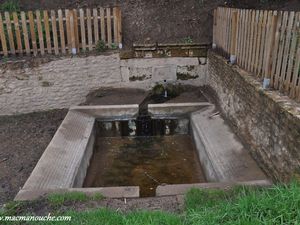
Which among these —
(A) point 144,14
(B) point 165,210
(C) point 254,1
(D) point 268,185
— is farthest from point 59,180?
(C) point 254,1

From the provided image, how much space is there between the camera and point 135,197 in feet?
13.9

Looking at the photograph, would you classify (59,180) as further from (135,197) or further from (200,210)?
(200,210)

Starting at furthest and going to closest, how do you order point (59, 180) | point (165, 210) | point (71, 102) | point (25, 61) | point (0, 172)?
point (71, 102), point (25, 61), point (0, 172), point (59, 180), point (165, 210)

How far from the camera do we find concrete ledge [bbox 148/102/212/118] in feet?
25.9

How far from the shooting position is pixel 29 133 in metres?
7.21

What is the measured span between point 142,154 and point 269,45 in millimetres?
3548

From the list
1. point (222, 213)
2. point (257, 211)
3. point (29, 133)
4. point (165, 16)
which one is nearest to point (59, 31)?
point (29, 133)

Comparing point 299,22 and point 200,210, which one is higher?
point 299,22

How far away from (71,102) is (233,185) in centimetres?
587

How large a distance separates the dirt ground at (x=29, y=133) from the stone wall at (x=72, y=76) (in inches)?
9.8

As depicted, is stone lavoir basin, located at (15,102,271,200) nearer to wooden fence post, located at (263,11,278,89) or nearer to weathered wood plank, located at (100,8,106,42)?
wooden fence post, located at (263,11,278,89)

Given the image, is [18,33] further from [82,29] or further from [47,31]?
[82,29]

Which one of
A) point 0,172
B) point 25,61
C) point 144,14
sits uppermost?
point 144,14

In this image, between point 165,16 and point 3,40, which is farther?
point 165,16
